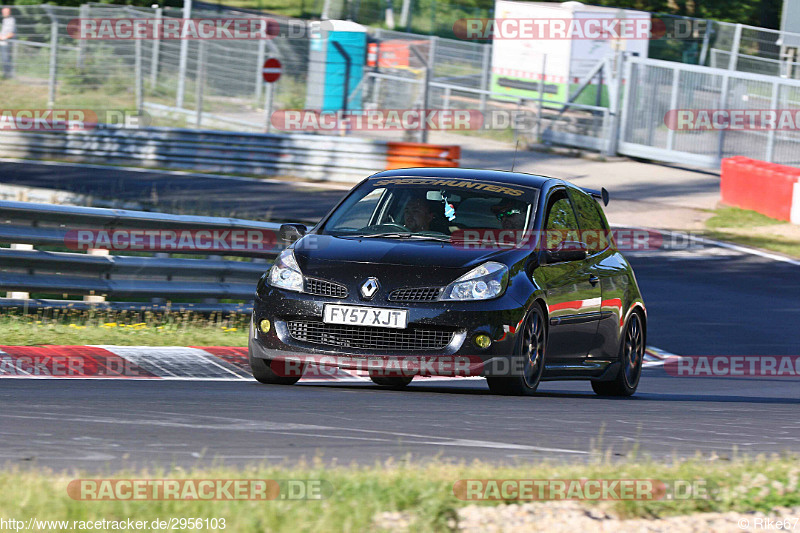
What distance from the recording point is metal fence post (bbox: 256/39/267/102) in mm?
29797

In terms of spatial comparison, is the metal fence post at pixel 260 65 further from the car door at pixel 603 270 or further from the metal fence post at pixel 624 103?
the car door at pixel 603 270

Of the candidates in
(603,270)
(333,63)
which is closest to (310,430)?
(603,270)

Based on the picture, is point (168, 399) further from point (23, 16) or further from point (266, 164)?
point (23, 16)

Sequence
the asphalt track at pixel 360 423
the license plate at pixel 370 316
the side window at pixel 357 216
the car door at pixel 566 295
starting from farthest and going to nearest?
the side window at pixel 357 216 → the car door at pixel 566 295 → the license plate at pixel 370 316 → the asphalt track at pixel 360 423

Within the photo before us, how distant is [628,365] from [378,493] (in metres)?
5.55

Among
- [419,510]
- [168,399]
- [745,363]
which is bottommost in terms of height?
[745,363]

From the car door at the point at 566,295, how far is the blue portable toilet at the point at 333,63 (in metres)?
21.1

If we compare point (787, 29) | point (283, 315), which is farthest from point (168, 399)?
point (787, 29)

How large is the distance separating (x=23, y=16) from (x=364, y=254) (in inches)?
1016

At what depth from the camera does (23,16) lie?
1244 inches

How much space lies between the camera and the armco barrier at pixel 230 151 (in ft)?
82.6

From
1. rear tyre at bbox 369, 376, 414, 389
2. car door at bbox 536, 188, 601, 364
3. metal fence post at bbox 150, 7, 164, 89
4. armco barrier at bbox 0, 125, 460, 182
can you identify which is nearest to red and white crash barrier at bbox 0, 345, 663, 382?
rear tyre at bbox 369, 376, 414, 389

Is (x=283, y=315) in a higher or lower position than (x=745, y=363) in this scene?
higher

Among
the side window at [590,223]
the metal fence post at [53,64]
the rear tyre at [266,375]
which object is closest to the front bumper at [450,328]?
the rear tyre at [266,375]
